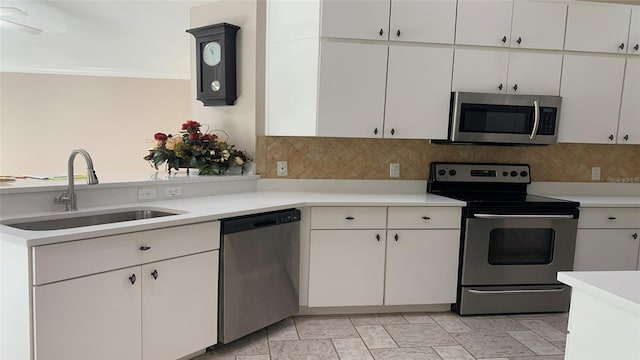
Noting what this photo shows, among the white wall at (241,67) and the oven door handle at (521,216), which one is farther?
the white wall at (241,67)

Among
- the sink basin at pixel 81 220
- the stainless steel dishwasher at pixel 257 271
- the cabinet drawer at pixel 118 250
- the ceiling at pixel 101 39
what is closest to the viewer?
the cabinet drawer at pixel 118 250

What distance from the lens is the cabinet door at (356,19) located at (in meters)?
2.89

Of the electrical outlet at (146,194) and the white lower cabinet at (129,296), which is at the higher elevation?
the electrical outlet at (146,194)

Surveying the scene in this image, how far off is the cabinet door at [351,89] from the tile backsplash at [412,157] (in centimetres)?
39

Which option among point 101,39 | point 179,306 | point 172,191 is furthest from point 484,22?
point 101,39

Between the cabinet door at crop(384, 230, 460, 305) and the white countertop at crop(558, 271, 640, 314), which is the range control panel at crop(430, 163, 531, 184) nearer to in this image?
the cabinet door at crop(384, 230, 460, 305)

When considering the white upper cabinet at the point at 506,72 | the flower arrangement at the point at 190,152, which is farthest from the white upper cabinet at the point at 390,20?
the flower arrangement at the point at 190,152

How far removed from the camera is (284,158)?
3338 mm

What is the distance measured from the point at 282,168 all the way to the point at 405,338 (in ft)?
5.05

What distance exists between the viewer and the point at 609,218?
316 cm

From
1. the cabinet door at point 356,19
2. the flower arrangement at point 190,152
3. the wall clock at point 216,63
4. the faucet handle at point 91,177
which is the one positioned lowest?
the faucet handle at point 91,177

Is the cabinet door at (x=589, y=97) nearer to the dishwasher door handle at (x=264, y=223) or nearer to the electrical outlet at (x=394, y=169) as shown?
the electrical outlet at (x=394, y=169)

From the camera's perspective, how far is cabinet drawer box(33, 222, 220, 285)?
5.31 ft

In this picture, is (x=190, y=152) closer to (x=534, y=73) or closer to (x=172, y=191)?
(x=172, y=191)
